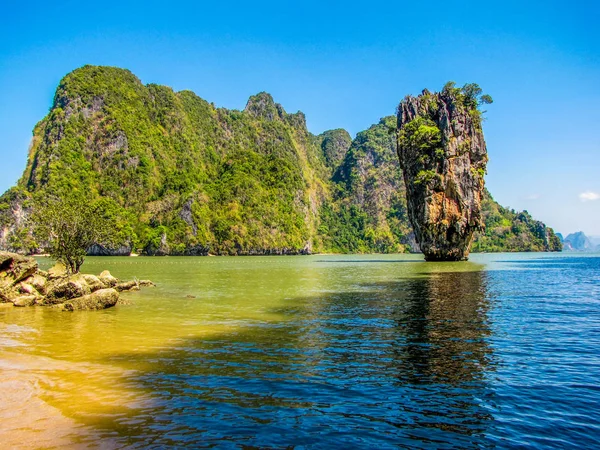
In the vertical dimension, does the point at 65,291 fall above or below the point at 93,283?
below

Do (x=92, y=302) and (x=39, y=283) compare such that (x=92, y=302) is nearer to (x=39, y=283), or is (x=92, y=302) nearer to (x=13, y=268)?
(x=39, y=283)

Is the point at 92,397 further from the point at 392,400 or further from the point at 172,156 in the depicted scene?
the point at 172,156

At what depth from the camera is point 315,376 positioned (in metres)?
10.9

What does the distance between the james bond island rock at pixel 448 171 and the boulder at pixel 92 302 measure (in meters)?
66.0

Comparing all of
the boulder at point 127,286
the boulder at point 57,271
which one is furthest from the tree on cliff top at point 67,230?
the boulder at point 127,286

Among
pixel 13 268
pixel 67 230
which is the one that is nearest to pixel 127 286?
pixel 13 268

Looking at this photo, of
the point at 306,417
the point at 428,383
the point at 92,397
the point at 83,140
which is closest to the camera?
the point at 306,417

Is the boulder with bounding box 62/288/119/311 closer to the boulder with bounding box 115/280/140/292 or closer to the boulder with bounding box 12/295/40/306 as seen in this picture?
the boulder with bounding box 12/295/40/306

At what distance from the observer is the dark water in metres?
7.57

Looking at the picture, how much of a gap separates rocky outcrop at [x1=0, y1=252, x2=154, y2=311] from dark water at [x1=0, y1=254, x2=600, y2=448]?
2026 millimetres

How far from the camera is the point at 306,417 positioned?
8195 mm

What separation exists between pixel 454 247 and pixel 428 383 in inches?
2984

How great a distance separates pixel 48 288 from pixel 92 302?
4.37 m

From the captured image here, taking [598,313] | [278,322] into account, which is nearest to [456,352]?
[278,322]
